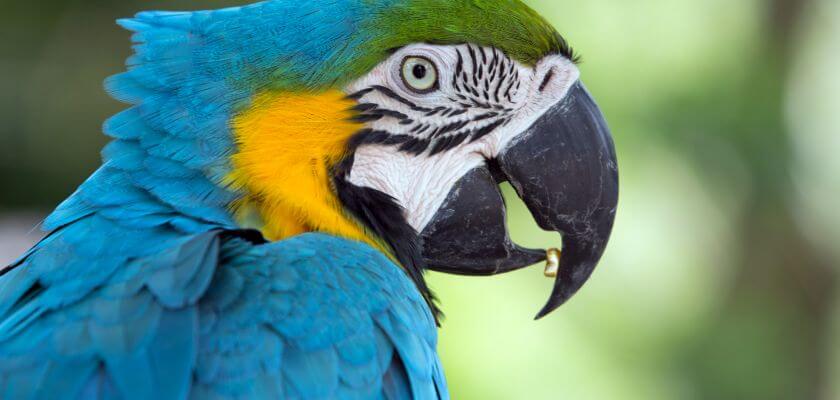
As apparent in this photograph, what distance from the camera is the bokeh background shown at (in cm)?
370

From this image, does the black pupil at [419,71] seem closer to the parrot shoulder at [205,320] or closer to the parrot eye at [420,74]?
the parrot eye at [420,74]

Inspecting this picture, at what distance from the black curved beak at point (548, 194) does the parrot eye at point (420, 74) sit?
0.19m

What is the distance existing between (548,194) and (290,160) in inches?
19.4

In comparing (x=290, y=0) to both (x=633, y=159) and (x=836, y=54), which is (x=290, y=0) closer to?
(x=633, y=159)

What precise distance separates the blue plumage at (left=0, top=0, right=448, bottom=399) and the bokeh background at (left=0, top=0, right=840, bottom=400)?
196cm

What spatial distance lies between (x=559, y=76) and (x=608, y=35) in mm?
2368

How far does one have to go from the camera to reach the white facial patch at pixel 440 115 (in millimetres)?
1613

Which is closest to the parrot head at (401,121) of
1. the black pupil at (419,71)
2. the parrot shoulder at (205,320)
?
the black pupil at (419,71)

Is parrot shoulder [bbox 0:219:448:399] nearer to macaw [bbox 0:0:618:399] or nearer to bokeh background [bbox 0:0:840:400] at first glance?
macaw [bbox 0:0:618:399]

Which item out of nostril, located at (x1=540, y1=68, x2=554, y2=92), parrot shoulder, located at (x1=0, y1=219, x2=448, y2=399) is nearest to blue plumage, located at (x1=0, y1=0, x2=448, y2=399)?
parrot shoulder, located at (x1=0, y1=219, x2=448, y2=399)

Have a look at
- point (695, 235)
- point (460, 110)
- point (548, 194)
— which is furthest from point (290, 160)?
point (695, 235)

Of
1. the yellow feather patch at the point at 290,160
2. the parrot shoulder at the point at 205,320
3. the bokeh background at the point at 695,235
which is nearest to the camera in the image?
the parrot shoulder at the point at 205,320

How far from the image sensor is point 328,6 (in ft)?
5.19

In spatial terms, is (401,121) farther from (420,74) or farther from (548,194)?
(548,194)
